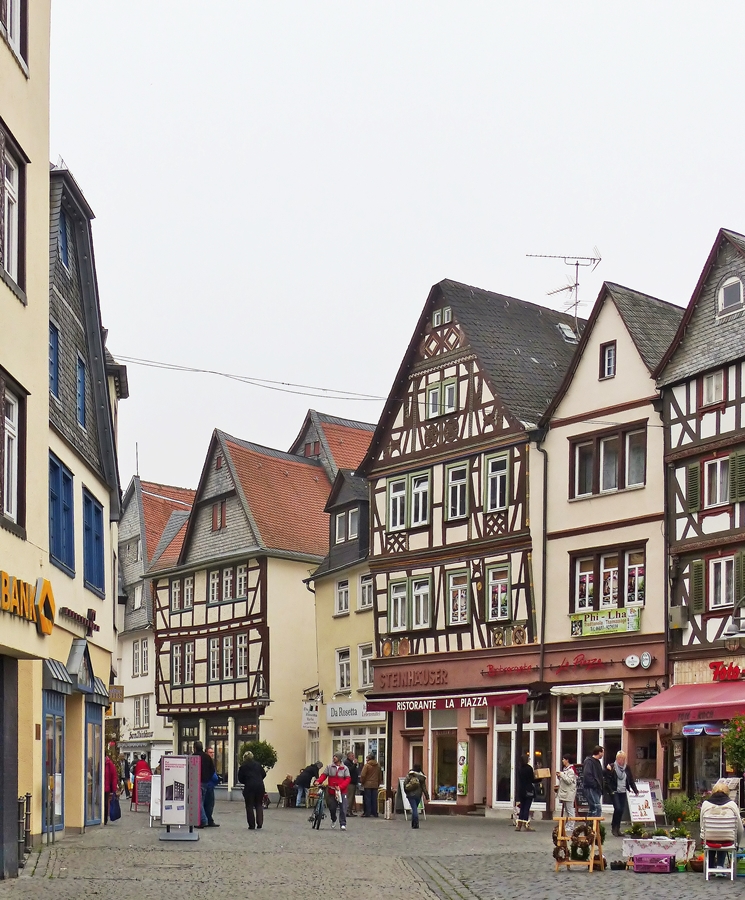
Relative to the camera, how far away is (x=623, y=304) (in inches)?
1473

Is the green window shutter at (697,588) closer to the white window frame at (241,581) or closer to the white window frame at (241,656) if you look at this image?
the white window frame at (241,656)

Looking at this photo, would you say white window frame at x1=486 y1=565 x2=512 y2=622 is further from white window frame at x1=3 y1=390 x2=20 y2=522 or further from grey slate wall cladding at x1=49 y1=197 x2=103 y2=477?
white window frame at x1=3 y1=390 x2=20 y2=522

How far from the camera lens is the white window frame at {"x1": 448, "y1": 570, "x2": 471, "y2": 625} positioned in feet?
133

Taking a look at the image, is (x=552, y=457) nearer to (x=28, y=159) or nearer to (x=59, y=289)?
(x=59, y=289)

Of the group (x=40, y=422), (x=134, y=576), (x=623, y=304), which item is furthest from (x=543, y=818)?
(x=134, y=576)

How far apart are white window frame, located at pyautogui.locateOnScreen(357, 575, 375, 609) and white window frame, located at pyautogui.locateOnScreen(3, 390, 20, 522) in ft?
97.4

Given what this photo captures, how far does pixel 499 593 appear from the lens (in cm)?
3956

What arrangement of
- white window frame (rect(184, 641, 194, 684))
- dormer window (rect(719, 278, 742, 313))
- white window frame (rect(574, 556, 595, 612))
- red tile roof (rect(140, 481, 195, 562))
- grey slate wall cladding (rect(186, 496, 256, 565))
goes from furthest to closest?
1. red tile roof (rect(140, 481, 195, 562))
2. white window frame (rect(184, 641, 194, 684))
3. grey slate wall cladding (rect(186, 496, 256, 565))
4. white window frame (rect(574, 556, 595, 612))
5. dormer window (rect(719, 278, 742, 313))

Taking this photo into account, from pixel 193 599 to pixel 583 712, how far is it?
2472 cm

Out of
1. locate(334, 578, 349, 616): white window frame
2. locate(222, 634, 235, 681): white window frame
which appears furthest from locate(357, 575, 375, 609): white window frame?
locate(222, 634, 235, 681): white window frame

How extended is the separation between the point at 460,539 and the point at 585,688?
20.6ft

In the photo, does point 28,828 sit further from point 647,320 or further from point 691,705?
point 647,320

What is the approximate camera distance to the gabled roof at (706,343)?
3372 cm

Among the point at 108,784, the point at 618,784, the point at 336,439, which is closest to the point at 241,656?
the point at 336,439
